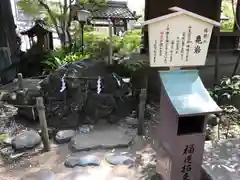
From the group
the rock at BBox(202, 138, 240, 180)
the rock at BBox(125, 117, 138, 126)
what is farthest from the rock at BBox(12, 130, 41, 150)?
the rock at BBox(202, 138, 240, 180)

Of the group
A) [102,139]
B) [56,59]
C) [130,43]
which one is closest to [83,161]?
[102,139]

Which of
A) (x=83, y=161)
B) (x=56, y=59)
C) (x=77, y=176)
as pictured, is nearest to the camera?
(x=77, y=176)

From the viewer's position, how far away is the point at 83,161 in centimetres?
407

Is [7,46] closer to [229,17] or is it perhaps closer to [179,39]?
[229,17]

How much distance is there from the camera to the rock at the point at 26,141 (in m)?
4.55

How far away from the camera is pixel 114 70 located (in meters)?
6.87

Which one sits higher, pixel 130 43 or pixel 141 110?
pixel 130 43

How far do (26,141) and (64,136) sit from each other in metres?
0.73

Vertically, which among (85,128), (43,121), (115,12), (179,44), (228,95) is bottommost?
(85,128)

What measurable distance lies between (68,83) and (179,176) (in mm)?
3675

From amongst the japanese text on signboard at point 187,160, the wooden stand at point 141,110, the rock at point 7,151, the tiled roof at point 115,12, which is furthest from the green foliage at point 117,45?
the japanese text on signboard at point 187,160

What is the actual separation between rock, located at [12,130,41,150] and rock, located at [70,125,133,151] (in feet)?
2.27

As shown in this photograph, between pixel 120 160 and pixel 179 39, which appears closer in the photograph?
pixel 179 39

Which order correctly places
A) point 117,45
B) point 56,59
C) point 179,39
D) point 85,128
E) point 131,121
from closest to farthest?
point 179,39 < point 85,128 < point 131,121 < point 117,45 < point 56,59
